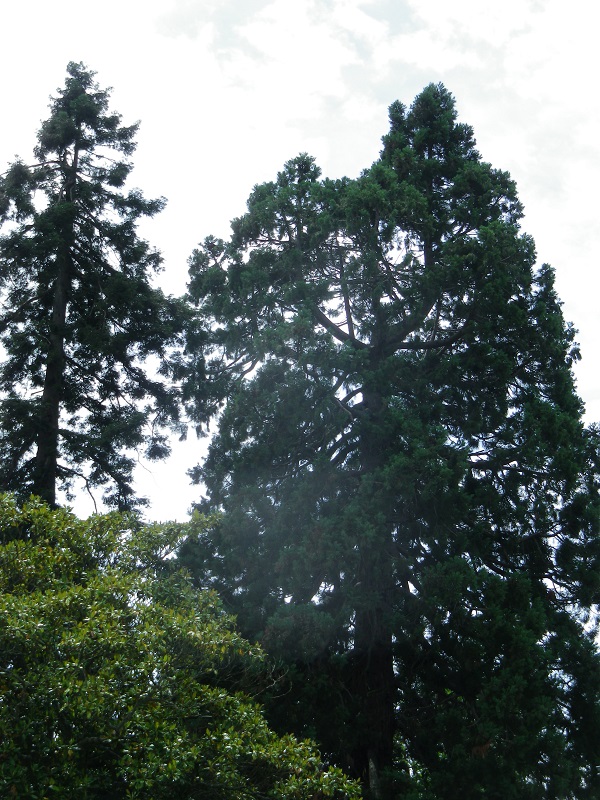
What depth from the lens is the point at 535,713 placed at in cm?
1198

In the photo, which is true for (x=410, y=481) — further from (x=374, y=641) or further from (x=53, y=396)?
(x=53, y=396)

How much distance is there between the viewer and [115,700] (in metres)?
7.33

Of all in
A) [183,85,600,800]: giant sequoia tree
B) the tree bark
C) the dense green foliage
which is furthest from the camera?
the tree bark

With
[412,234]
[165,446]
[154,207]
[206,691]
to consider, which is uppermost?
[154,207]

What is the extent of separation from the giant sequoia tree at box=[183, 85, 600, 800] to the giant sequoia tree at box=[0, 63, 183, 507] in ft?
5.42

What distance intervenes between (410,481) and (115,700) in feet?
23.0

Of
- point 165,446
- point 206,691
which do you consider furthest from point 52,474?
point 206,691

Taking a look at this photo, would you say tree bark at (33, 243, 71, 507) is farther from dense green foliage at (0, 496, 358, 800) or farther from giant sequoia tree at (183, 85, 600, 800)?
dense green foliage at (0, 496, 358, 800)

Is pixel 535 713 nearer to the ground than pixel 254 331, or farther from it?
nearer to the ground

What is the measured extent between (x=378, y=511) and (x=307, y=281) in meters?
4.70

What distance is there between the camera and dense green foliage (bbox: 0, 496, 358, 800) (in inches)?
284

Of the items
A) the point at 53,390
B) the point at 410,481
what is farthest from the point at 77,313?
the point at 410,481

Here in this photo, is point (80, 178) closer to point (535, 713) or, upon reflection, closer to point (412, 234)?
point (412, 234)

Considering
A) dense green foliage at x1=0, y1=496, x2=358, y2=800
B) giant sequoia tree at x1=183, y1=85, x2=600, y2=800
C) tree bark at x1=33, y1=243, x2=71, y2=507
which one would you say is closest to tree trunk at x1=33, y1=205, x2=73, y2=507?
tree bark at x1=33, y1=243, x2=71, y2=507
